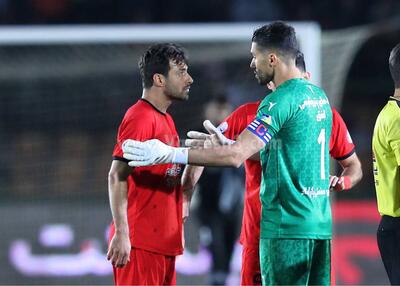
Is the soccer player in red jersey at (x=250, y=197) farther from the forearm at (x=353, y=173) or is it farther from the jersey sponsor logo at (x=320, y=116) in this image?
the jersey sponsor logo at (x=320, y=116)

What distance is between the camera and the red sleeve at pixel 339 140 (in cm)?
482

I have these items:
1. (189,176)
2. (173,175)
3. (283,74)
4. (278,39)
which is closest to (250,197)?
(189,176)

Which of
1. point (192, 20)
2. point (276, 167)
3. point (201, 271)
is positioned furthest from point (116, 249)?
point (192, 20)

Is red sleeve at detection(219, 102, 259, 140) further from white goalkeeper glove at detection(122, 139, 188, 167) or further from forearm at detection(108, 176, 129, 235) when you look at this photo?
white goalkeeper glove at detection(122, 139, 188, 167)

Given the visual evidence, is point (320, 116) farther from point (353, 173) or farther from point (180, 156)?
point (353, 173)

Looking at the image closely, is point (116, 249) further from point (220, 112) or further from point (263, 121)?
point (220, 112)

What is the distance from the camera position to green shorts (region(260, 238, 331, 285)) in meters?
3.91

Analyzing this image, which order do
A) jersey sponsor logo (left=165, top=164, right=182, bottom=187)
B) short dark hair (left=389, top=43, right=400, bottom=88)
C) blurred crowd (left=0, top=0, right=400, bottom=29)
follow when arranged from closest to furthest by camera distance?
short dark hair (left=389, top=43, right=400, bottom=88)
jersey sponsor logo (left=165, top=164, right=182, bottom=187)
blurred crowd (left=0, top=0, right=400, bottom=29)

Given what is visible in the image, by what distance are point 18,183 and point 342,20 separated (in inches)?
261

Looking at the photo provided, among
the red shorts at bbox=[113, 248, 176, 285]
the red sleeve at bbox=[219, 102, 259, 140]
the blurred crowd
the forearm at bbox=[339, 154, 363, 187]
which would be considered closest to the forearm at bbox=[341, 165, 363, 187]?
the forearm at bbox=[339, 154, 363, 187]

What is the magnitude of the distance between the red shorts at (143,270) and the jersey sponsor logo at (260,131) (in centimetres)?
101

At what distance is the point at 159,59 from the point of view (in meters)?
4.62

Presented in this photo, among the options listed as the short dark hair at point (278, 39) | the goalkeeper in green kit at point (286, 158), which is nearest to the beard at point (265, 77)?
the goalkeeper in green kit at point (286, 158)

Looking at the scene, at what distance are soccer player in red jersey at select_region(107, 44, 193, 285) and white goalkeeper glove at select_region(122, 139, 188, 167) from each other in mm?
538
